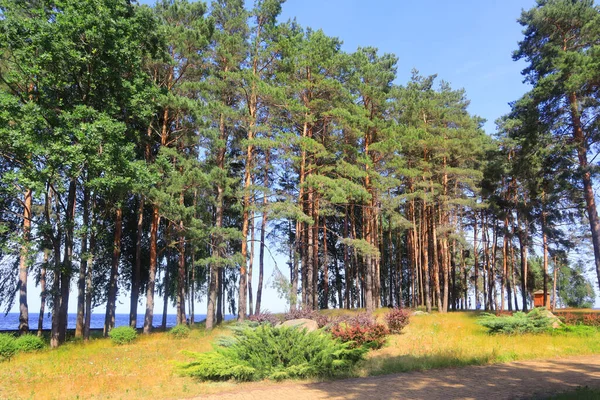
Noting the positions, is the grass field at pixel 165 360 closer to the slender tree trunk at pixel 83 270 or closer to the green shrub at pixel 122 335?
the green shrub at pixel 122 335

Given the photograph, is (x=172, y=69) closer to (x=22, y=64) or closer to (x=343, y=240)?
(x=22, y=64)

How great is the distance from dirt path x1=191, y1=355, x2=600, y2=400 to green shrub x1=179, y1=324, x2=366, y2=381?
60 cm

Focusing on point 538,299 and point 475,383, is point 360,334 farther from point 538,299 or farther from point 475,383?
point 538,299

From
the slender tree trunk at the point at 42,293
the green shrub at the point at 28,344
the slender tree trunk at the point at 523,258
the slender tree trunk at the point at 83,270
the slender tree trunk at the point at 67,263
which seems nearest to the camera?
the green shrub at the point at 28,344

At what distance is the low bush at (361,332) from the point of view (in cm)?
1231

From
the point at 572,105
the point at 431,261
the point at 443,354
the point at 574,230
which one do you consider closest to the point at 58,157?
the point at 443,354

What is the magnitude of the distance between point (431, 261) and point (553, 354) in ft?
70.9

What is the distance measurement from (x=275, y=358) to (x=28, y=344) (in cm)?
1020

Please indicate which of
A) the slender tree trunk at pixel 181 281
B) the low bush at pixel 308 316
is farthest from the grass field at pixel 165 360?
the slender tree trunk at pixel 181 281

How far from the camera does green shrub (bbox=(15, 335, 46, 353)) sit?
46.3 feet

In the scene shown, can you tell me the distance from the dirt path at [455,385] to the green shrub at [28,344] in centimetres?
1011

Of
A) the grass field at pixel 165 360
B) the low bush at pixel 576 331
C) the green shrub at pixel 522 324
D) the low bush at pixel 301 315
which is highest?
the low bush at pixel 301 315

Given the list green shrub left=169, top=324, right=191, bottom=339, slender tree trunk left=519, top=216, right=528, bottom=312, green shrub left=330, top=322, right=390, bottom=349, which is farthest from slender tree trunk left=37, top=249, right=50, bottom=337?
slender tree trunk left=519, top=216, right=528, bottom=312

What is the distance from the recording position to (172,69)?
2123 centimetres
